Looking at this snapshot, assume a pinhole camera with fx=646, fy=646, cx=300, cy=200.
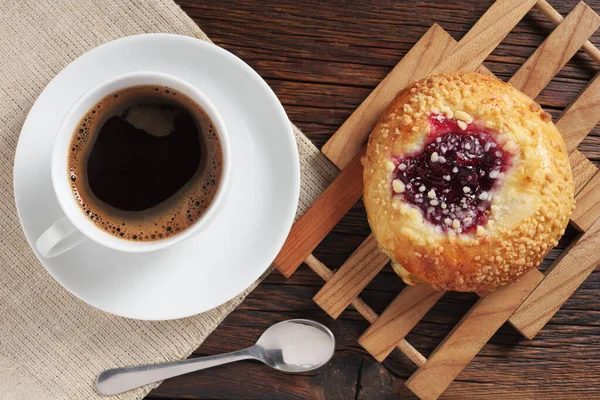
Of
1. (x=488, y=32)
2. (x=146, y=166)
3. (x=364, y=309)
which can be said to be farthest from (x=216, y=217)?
(x=488, y=32)

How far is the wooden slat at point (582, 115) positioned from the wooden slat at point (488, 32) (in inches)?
8.6

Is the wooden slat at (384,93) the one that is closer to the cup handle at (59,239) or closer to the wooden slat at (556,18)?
the wooden slat at (556,18)

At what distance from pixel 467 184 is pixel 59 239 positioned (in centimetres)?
75

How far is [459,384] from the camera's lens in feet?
4.97

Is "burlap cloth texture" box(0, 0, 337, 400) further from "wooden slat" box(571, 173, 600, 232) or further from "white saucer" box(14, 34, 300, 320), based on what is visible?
"wooden slat" box(571, 173, 600, 232)

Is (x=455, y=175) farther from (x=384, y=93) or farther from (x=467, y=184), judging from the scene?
(x=384, y=93)

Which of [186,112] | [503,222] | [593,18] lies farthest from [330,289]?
[593,18]

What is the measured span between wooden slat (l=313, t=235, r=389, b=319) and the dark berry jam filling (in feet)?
0.66

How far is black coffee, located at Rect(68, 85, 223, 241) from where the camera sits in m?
1.22

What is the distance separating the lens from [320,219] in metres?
1.41

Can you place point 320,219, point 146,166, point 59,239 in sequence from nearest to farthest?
1. point 59,239
2. point 146,166
3. point 320,219

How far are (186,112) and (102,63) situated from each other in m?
0.18

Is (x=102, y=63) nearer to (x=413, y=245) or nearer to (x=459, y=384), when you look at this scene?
(x=413, y=245)

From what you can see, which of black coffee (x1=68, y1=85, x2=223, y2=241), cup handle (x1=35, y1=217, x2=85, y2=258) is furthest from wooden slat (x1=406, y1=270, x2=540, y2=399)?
cup handle (x1=35, y1=217, x2=85, y2=258)
